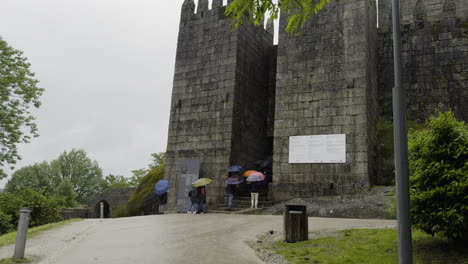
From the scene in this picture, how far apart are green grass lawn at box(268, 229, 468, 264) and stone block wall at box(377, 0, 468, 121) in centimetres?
1140

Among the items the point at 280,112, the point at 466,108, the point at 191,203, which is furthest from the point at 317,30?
the point at 191,203

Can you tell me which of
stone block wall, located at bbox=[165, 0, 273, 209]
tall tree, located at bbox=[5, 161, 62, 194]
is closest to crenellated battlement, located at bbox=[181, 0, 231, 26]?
stone block wall, located at bbox=[165, 0, 273, 209]

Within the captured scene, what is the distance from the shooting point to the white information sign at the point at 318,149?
52.0ft

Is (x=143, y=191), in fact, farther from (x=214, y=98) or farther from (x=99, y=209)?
(x=99, y=209)

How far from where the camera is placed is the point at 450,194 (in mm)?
6141

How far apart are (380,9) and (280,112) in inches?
319

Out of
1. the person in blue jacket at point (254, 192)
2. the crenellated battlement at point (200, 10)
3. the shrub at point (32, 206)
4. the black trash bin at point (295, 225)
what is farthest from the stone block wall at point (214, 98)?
the black trash bin at point (295, 225)

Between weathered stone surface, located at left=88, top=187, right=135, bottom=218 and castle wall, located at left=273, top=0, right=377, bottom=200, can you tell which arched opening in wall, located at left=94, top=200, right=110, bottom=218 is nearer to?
weathered stone surface, located at left=88, top=187, right=135, bottom=218

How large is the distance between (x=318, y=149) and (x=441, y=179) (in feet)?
32.4

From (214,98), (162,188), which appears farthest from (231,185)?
(214,98)

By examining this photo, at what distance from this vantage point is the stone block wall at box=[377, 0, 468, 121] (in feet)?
57.8

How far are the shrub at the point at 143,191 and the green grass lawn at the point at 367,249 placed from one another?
15159 mm

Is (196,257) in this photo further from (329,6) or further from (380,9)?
(380,9)

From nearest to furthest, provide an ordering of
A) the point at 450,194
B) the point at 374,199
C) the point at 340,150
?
1. the point at 450,194
2. the point at 374,199
3. the point at 340,150
